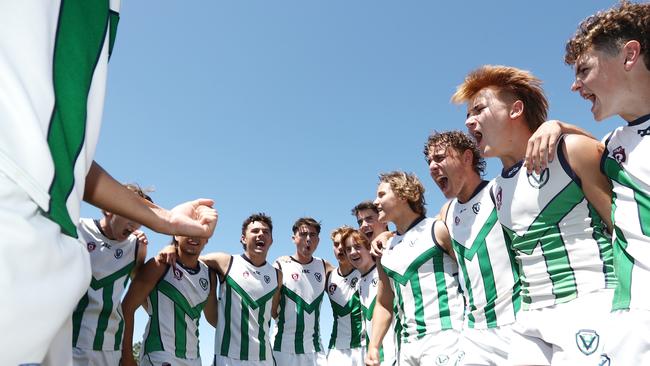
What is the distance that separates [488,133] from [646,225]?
1.91 meters

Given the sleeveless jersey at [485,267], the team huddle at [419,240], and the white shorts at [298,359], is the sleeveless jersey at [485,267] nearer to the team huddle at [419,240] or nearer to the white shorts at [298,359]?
the team huddle at [419,240]

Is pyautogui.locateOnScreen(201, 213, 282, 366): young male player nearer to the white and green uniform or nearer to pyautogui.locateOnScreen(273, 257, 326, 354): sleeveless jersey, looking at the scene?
pyautogui.locateOnScreen(273, 257, 326, 354): sleeveless jersey

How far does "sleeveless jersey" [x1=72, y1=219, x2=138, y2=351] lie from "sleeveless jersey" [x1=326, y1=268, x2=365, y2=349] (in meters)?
4.65

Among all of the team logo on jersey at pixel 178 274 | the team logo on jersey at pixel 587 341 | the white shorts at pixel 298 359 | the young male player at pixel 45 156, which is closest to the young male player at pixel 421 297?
the team logo on jersey at pixel 587 341

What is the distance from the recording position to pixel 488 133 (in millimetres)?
4309

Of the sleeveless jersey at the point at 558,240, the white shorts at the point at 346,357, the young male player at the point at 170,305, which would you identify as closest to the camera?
the sleeveless jersey at the point at 558,240

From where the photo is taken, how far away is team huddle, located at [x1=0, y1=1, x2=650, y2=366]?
1154mm

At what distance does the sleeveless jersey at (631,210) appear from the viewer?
247 centimetres

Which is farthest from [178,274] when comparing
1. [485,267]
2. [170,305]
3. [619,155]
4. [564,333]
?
[619,155]

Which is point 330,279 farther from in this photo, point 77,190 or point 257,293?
point 77,190

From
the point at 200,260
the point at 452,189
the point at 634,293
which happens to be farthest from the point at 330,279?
the point at 634,293

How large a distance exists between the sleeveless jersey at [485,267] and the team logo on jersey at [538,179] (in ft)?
2.52

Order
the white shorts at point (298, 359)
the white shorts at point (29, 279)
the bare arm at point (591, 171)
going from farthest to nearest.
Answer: the white shorts at point (298, 359) → the bare arm at point (591, 171) → the white shorts at point (29, 279)

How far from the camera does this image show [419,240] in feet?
19.6
